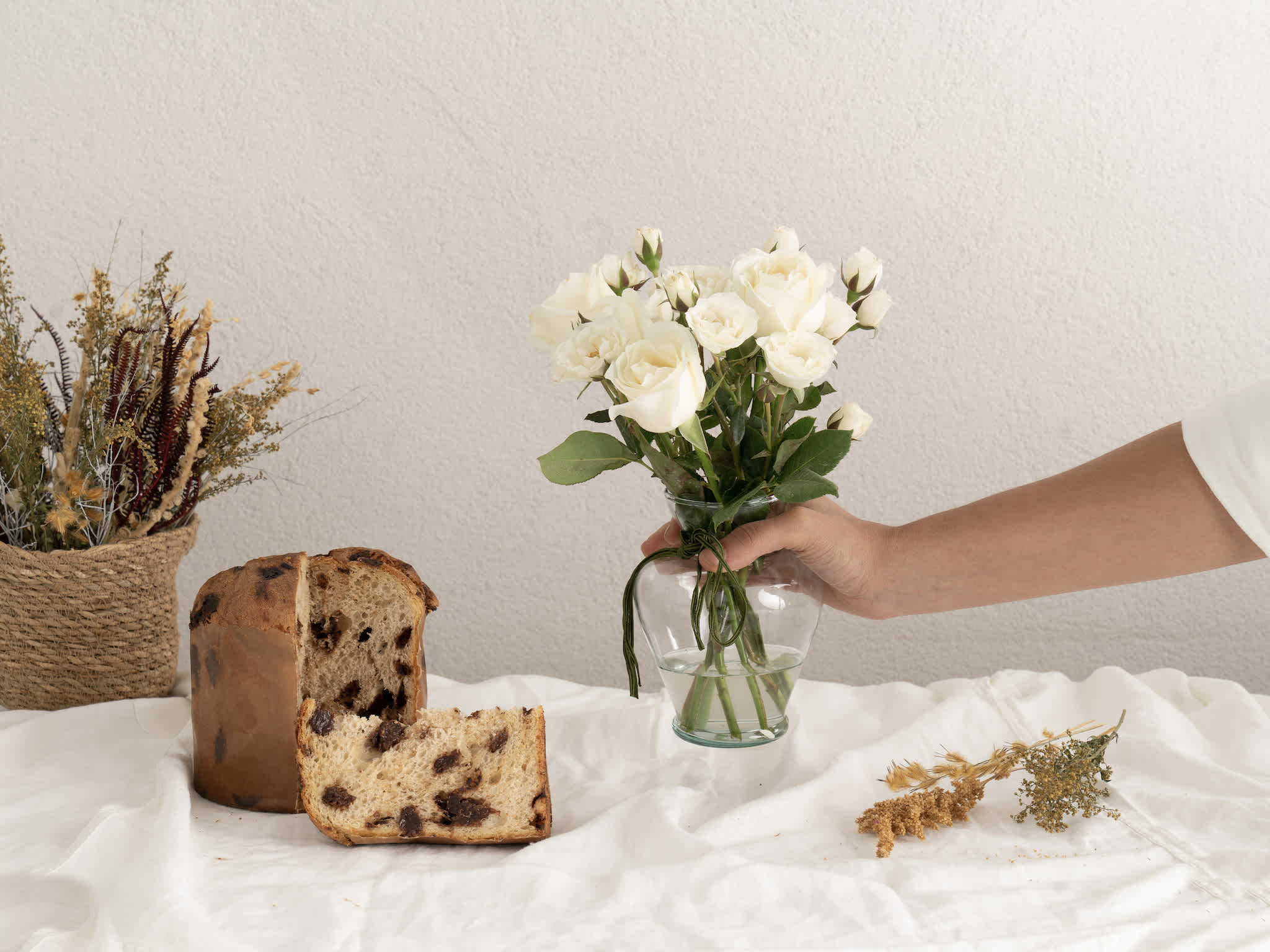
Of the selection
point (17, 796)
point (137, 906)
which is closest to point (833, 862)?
point (137, 906)

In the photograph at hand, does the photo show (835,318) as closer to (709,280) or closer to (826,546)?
(709,280)

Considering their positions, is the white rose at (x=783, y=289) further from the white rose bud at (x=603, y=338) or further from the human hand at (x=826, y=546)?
the human hand at (x=826, y=546)

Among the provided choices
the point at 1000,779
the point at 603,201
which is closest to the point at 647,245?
the point at 1000,779

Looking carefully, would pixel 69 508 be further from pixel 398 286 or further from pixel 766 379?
pixel 766 379

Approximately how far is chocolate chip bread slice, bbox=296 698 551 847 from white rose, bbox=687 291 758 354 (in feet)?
1.59

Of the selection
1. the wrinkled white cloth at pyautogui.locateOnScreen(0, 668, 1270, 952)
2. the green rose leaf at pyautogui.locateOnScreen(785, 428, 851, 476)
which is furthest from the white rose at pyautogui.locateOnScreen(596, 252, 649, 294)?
the wrinkled white cloth at pyautogui.locateOnScreen(0, 668, 1270, 952)

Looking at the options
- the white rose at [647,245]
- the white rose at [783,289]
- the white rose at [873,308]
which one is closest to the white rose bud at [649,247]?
the white rose at [647,245]

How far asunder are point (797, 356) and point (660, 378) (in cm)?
13

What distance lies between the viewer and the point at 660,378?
33.3 inches

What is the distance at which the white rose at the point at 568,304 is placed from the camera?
38.1 inches

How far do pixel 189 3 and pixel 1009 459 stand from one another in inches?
63.0

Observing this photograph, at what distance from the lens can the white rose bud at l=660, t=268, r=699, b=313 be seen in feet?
2.99

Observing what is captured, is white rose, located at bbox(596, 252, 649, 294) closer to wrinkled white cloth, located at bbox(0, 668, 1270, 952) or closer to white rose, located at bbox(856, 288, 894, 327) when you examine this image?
white rose, located at bbox(856, 288, 894, 327)

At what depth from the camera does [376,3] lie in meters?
1.71
